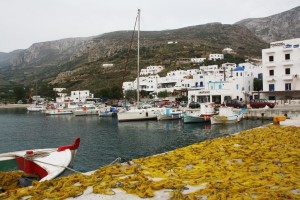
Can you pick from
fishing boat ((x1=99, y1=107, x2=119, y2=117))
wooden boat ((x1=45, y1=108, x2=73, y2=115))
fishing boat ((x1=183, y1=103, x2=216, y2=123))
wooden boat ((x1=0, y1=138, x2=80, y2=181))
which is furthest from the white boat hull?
wooden boat ((x1=45, y1=108, x2=73, y2=115))

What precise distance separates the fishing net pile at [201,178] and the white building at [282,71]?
4152 cm

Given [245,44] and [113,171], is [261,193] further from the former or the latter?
[245,44]

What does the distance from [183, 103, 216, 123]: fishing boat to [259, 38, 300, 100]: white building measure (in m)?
15.1

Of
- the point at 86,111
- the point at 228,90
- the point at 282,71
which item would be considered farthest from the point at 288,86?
the point at 86,111

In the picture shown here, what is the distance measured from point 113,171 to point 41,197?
305 cm

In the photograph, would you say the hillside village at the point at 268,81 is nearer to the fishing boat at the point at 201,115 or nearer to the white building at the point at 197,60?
the fishing boat at the point at 201,115

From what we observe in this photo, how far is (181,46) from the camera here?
153 meters

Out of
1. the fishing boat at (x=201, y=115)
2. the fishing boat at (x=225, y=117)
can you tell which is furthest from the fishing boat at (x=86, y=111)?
the fishing boat at (x=225, y=117)

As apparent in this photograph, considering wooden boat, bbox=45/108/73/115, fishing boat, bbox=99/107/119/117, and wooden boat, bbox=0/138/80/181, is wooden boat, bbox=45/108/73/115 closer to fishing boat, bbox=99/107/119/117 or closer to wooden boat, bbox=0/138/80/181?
fishing boat, bbox=99/107/119/117

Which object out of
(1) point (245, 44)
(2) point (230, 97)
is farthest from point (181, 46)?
(2) point (230, 97)

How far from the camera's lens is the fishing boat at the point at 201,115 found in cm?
4328

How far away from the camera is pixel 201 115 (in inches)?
1729

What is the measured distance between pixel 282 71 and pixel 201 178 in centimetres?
4848

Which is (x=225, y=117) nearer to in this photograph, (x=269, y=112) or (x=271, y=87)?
(x=269, y=112)
